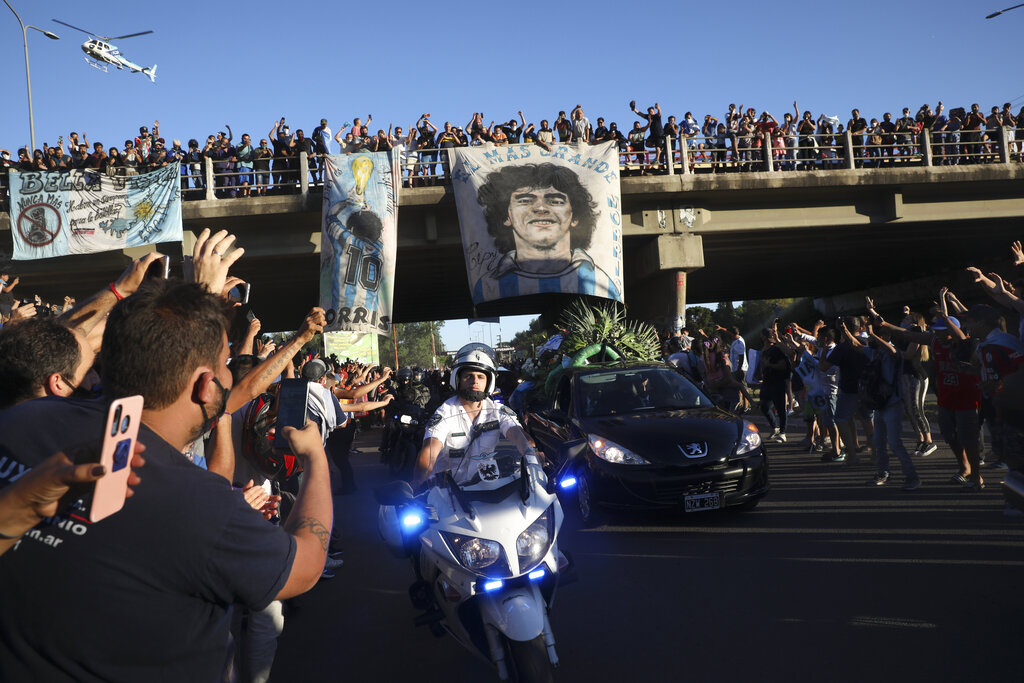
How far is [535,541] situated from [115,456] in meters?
2.53

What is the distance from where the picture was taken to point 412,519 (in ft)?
12.2

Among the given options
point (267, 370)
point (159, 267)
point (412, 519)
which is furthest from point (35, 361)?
point (412, 519)

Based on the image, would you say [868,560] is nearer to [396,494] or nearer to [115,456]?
[396,494]

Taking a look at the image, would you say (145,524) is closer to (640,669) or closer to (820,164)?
(640,669)

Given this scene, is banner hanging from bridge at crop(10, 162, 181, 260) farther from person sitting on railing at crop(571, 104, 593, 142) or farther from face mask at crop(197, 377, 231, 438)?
face mask at crop(197, 377, 231, 438)

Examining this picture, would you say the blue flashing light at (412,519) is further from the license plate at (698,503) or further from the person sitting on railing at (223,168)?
the person sitting on railing at (223,168)

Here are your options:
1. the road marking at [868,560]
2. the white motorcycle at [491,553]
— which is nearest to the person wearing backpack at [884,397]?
the road marking at [868,560]

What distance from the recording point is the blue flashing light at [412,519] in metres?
3.72

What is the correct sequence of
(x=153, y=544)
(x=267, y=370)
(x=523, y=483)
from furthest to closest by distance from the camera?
(x=523, y=483) < (x=267, y=370) < (x=153, y=544)

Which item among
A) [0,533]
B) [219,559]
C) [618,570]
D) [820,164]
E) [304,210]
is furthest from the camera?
[820,164]

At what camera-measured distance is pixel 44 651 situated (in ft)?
4.99

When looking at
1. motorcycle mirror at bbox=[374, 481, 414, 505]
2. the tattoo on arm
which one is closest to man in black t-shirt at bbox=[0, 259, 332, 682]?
the tattoo on arm

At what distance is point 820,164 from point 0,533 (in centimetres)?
2232

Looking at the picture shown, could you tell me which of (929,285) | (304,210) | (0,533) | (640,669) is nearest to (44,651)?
(0,533)
